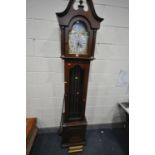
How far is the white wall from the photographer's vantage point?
1.54m

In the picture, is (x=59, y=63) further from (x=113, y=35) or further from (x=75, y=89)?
(x=113, y=35)

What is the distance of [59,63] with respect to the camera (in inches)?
65.2

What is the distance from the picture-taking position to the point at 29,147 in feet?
4.84

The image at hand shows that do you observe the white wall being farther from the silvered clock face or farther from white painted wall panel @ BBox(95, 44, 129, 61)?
the silvered clock face

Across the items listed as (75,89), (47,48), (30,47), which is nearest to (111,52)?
(75,89)

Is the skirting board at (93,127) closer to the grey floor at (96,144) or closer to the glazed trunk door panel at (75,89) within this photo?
the grey floor at (96,144)

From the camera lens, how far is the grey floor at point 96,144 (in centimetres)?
155

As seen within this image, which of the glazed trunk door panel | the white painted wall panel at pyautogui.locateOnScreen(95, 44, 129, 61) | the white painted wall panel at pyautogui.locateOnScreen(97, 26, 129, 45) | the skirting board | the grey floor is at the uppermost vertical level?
the white painted wall panel at pyautogui.locateOnScreen(97, 26, 129, 45)

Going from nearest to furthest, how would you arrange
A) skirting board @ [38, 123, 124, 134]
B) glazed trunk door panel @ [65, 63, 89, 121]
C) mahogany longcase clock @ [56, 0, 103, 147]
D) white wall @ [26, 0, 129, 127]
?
mahogany longcase clock @ [56, 0, 103, 147]
glazed trunk door panel @ [65, 63, 89, 121]
white wall @ [26, 0, 129, 127]
skirting board @ [38, 123, 124, 134]

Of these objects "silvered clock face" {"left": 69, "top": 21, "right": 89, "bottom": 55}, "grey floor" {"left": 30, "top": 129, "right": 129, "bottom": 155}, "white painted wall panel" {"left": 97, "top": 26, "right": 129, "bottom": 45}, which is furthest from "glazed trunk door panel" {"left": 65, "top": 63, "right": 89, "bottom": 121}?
"white painted wall panel" {"left": 97, "top": 26, "right": 129, "bottom": 45}

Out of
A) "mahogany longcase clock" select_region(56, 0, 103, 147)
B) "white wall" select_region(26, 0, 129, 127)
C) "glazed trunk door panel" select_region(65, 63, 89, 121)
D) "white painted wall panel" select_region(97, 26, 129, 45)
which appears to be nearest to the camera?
"mahogany longcase clock" select_region(56, 0, 103, 147)
